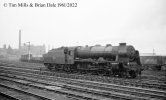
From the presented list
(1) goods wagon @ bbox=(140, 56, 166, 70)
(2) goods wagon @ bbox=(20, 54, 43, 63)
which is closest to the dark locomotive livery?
(1) goods wagon @ bbox=(140, 56, 166, 70)

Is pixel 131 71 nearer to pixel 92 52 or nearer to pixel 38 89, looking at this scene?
pixel 92 52

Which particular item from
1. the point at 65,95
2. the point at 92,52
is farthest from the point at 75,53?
the point at 65,95

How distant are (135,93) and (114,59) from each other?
8231 millimetres

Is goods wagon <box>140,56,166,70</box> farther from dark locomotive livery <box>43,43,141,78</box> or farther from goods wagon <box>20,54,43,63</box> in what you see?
goods wagon <box>20,54,43,63</box>

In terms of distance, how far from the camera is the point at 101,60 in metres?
18.1

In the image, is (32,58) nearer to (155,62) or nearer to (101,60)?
(155,62)

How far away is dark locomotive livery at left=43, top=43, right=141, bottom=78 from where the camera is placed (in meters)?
16.8

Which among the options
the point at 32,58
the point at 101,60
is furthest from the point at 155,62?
the point at 32,58

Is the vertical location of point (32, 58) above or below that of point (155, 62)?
above

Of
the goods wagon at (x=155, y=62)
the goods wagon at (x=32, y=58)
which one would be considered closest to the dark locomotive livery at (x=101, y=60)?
the goods wagon at (x=155, y=62)

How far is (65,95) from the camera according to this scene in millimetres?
9812

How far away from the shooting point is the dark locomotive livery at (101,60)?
16844 mm

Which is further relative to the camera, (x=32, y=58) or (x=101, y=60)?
(x=32, y=58)

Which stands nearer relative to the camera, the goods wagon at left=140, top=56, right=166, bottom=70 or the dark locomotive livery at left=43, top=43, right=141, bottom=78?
the dark locomotive livery at left=43, top=43, right=141, bottom=78
